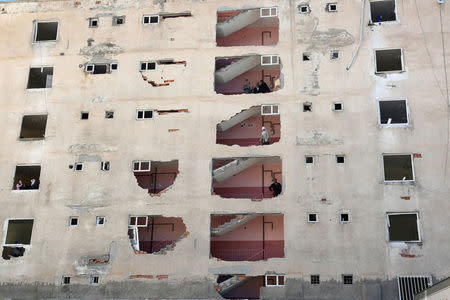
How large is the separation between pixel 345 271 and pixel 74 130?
1750 cm

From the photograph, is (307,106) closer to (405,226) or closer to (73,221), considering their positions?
(405,226)

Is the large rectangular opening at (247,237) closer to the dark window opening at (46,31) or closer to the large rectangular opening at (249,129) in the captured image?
the large rectangular opening at (249,129)

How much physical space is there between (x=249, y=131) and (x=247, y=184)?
349 centimetres

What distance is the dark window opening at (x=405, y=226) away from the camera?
32972 mm

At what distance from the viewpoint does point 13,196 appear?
3559 centimetres

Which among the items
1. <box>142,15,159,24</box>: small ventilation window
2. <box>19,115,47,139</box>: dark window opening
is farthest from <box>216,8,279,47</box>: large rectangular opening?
<box>19,115,47,139</box>: dark window opening

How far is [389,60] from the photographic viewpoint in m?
37.6

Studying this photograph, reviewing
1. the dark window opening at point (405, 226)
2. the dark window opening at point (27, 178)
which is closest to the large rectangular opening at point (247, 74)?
the dark window opening at point (405, 226)

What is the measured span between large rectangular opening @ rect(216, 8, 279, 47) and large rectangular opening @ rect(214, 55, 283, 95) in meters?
1.79

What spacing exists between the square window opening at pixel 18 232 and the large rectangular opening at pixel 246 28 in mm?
16164

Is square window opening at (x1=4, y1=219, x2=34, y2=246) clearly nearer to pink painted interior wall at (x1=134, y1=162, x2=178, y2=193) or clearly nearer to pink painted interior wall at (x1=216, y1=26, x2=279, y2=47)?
pink painted interior wall at (x1=134, y1=162, x2=178, y2=193)

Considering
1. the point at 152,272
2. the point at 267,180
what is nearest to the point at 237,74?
the point at 267,180

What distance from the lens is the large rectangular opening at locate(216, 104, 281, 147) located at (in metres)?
37.4

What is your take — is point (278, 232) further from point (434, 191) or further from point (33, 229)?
point (33, 229)
